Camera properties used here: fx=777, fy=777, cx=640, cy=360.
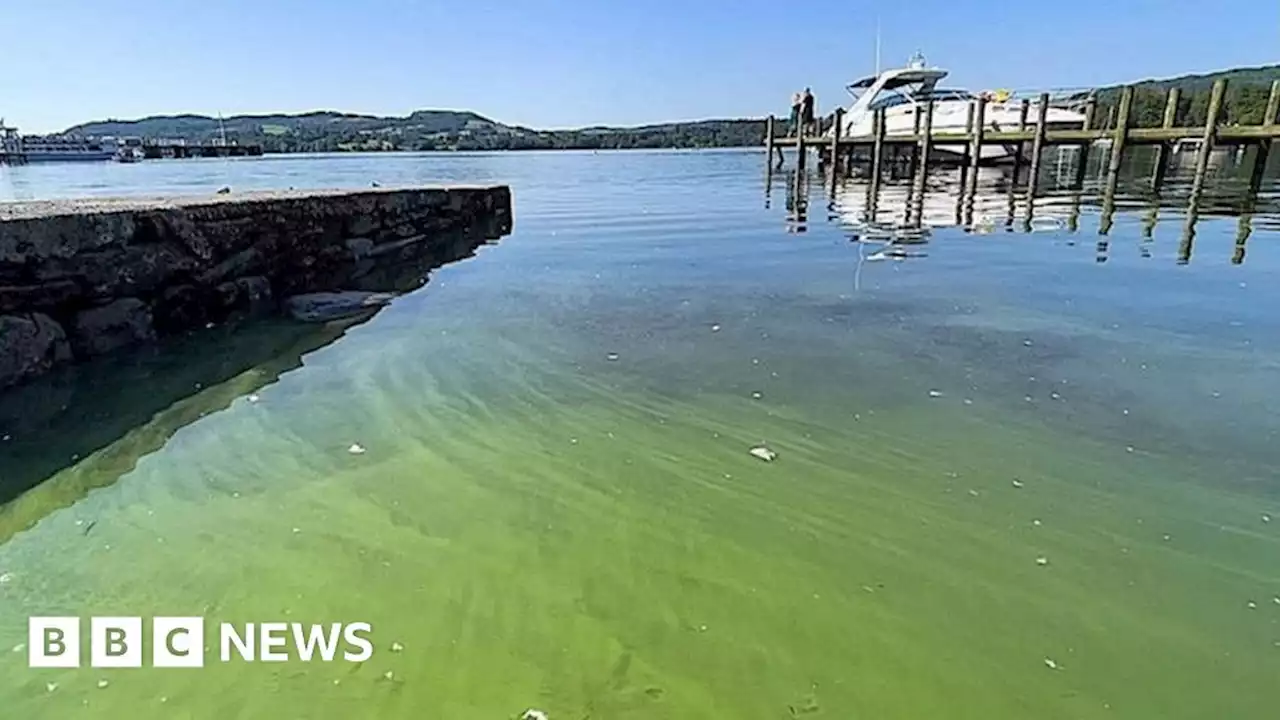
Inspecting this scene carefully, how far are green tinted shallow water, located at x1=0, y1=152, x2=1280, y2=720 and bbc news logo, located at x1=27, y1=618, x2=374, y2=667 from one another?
5 centimetres

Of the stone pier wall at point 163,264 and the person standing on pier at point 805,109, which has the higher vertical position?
the person standing on pier at point 805,109

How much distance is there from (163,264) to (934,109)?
100 feet

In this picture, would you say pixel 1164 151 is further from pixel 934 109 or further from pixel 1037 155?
pixel 934 109

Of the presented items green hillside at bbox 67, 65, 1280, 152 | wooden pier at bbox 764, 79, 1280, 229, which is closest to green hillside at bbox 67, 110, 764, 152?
green hillside at bbox 67, 65, 1280, 152

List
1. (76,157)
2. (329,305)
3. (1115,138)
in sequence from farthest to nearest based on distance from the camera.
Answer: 1. (76,157)
2. (1115,138)
3. (329,305)

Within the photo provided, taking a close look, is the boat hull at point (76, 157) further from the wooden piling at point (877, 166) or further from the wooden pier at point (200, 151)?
the wooden piling at point (877, 166)

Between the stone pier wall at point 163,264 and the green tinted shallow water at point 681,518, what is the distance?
364mm

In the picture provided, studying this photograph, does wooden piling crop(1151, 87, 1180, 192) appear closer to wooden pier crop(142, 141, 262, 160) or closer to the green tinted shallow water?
the green tinted shallow water

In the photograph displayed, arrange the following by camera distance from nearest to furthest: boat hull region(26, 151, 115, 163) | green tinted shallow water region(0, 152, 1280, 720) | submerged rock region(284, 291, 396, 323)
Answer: green tinted shallow water region(0, 152, 1280, 720)
submerged rock region(284, 291, 396, 323)
boat hull region(26, 151, 115, 163)

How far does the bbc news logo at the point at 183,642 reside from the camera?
86.1 inches

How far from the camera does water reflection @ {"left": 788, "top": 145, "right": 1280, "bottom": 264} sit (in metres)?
11.8

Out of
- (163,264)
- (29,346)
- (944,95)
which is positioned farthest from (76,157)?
(29,346)

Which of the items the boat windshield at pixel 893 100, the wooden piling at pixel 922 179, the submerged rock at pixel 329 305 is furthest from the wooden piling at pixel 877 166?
the submerged rock at pixel 329 305

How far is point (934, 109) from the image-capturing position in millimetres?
30469
